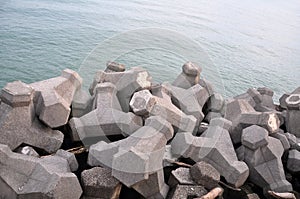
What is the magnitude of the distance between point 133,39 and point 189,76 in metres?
0.84

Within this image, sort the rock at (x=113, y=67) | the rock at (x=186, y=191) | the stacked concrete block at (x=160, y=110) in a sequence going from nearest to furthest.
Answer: the rock at (x=186, y=191) < the stacked concrete block at (x=160, y=110) < the rock at (x=113, y=67)

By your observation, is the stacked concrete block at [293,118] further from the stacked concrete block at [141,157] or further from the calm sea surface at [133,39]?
the stacked concrete block at [141,157]

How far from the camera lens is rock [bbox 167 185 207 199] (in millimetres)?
2486

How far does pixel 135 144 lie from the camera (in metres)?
2.49

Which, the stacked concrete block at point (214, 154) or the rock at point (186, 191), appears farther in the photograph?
the stacked concrete block at point (214, 154)

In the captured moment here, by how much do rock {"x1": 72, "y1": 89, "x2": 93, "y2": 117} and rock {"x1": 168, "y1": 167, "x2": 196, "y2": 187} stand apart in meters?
1.18

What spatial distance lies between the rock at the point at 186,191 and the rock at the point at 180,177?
0.05 m

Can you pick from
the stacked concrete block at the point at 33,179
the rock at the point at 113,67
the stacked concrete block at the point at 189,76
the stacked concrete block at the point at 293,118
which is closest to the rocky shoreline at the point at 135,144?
the stacked concrete block at the point at 33,179

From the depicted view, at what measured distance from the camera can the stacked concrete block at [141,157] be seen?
2371 mm

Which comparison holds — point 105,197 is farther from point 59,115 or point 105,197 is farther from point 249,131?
point 249,131

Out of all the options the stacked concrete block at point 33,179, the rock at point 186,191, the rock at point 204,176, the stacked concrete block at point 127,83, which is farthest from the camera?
the stacked concrete block at point 127,83

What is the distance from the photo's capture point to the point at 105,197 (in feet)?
7.96

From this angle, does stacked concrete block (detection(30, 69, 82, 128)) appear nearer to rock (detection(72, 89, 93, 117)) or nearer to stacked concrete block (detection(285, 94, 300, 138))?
rock (detection(72, 89, 93, 117))

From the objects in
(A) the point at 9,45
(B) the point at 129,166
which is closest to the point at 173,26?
(A) the point at 9,45
